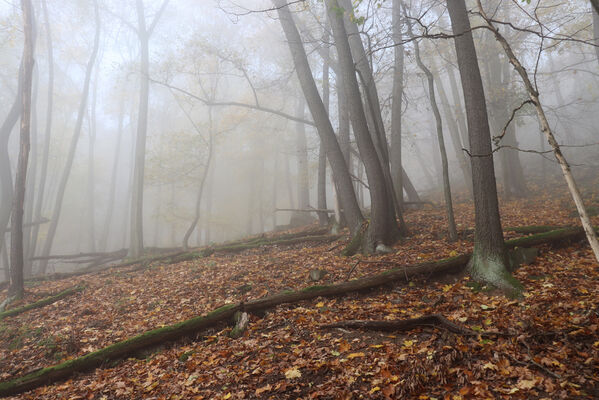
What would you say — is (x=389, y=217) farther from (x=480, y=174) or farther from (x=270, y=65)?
(x=270, y=65)

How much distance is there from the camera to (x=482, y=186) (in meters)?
5.41

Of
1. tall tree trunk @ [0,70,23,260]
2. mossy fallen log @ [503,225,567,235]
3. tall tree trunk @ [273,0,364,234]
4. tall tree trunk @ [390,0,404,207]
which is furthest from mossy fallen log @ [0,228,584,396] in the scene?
tall tree trunk @ [0,70,23,260]

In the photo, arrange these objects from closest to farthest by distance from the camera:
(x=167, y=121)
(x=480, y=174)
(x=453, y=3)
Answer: (x=480, y=174), (x=453, y=3), (x=167, y=121)

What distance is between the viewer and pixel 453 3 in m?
5.79

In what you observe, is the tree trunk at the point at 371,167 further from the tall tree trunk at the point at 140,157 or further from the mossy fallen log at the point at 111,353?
the tall tree trunk at the point at 140,157

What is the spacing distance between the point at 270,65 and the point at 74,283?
18.6m

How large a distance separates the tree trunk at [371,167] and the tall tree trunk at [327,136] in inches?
31.0

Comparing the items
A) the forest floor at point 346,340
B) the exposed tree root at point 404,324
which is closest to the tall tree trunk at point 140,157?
the forest floor at point 346,340

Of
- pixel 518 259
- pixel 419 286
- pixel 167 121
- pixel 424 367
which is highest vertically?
pixel 167 121

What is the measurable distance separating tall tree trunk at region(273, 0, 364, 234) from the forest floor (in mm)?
1430

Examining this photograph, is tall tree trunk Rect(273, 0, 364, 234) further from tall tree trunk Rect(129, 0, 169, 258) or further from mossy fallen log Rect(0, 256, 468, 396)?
tall tree trunk Rect(129, 0, 169, 258)

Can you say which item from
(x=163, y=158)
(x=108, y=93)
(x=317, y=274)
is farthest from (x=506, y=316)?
(x=108, y=93)

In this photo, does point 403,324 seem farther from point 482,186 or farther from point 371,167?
point 371,167

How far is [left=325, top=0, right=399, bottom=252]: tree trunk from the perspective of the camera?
7973 mm
